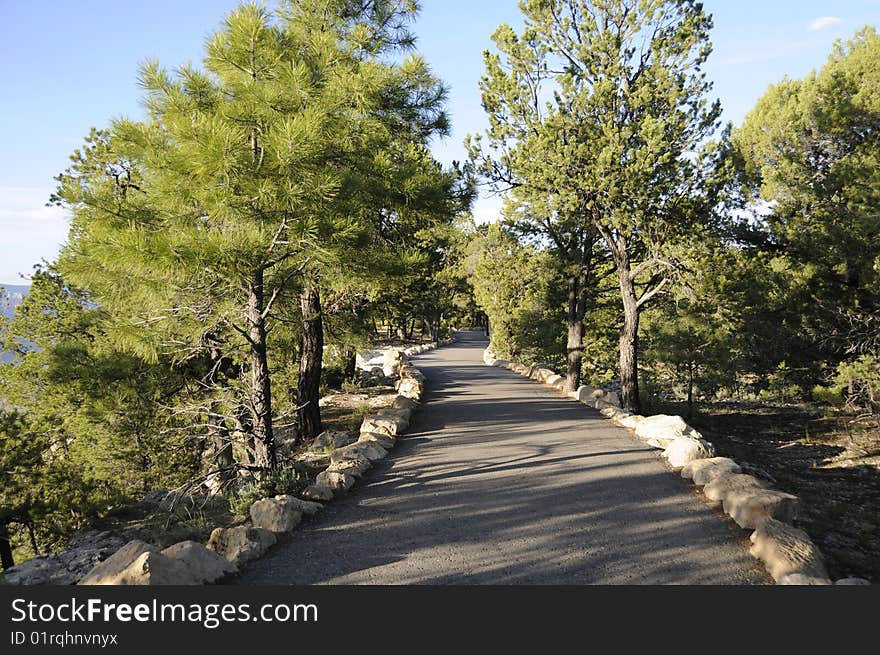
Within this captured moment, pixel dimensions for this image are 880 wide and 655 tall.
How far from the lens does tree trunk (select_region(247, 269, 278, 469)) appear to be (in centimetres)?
730

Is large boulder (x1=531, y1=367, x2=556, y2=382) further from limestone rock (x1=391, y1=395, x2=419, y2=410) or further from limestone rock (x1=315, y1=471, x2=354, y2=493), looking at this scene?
limestone rock (x1=315, y1=471, x2=354, y2=493)

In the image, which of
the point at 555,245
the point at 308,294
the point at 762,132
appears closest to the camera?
the point at 308,294

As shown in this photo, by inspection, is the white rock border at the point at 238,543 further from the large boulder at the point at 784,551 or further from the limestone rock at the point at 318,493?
the large boulder at the point at 784,551

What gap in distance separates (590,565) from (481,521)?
1328 millimetres

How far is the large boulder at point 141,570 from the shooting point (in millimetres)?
3891

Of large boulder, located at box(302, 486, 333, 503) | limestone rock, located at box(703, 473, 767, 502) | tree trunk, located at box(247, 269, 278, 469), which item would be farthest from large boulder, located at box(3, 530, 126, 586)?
limestone rock, located at box(703, 473, 767, 502)

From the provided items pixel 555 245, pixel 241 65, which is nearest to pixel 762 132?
pixel 555 245

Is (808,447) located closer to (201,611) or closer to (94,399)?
(201,611)

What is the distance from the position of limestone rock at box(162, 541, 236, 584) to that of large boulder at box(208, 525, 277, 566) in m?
0.18

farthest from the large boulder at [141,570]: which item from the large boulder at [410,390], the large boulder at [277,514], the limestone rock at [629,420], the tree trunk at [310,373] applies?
the large boulder at [410,390]

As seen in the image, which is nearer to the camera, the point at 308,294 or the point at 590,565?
the point at 590,565

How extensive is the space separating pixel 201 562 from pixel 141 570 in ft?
1.81

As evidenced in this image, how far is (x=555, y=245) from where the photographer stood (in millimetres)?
16875

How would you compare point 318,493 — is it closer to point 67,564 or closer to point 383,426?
point 67,564
